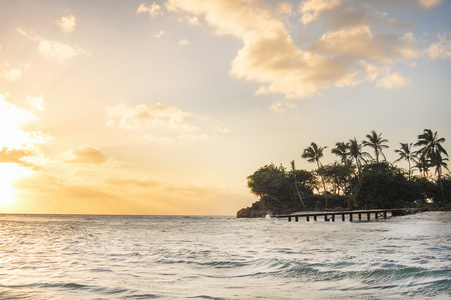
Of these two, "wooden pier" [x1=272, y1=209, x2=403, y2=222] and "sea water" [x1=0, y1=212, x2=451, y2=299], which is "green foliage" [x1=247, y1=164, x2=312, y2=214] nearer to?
"wooden pier" [x1=272, y1=209, x2=403, y2=222]

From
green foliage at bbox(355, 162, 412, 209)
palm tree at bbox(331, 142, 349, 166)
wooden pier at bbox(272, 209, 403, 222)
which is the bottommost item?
wooden pier at bbox(272, 209, 403, 222)

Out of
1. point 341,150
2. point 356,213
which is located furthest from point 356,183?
point 356,213

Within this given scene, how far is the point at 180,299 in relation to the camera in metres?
6.16

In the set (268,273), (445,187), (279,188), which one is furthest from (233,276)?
(279,188)

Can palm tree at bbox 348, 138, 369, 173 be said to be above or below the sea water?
above

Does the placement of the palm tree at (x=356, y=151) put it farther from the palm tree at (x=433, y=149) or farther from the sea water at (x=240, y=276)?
the sea water at (x=240, y=276)

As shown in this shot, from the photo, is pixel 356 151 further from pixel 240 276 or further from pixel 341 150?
pixel 240 276

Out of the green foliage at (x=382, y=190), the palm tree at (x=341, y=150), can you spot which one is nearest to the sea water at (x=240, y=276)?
the green foliage at (x=382, y=190)

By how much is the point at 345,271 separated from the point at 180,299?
4.67 meters

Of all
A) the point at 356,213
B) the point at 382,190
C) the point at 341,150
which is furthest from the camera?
the point at 341,150

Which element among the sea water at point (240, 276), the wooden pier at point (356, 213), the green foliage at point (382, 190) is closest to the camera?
the sea water at point (240, 276)

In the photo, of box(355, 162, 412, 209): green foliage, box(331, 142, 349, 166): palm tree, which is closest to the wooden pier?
box(355, 162, 412, 209): green foliage

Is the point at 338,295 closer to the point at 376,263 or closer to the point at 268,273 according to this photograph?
the point at 268,273

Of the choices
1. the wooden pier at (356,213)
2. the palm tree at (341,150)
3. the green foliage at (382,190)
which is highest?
the palm tree at (341,150)
